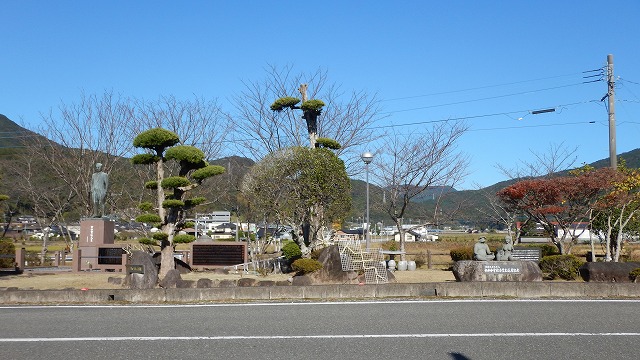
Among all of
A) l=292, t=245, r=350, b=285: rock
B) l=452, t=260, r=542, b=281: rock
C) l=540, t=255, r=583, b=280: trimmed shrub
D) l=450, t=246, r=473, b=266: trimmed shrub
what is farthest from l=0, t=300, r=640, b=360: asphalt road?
l=450, t=246, r=473, b=266: trimmed shrub

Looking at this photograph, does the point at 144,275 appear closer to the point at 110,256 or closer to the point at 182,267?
the point at 182,267

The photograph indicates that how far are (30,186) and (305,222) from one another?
15913 mm

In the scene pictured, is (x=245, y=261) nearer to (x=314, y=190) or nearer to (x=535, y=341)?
(x=314, y=190)

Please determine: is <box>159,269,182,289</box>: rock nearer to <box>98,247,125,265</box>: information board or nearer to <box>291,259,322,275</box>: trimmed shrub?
<box>291,259,322,275</box>: trimmed shrub

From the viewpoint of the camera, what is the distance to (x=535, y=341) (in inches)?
318

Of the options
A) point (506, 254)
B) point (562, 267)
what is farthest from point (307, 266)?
point (562, 267)

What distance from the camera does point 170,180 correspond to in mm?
18188

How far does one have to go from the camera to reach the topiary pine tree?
1823cm

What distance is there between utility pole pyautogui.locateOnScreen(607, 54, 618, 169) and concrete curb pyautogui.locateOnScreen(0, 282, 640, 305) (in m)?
10.8

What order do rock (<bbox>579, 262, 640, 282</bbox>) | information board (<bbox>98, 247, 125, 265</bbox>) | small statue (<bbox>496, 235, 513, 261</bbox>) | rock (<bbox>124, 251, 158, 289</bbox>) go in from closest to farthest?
rock (<bbox>579, 262, 640, 282</bbox>) < small statue (<bbox>496, 235, 513, 261</bbox>) < rock (<bbox>124, 251, 158, 289</bbox>) < information board (<bbox>98, 247, 125, 265</bbox>)

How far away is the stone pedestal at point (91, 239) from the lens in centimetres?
2239

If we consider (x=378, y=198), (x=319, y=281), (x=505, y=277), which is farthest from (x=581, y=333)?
(x=378, y=198)

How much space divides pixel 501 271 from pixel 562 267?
3645mm

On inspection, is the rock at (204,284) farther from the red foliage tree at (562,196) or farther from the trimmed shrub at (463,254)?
the red foliage tree at (562,196)
